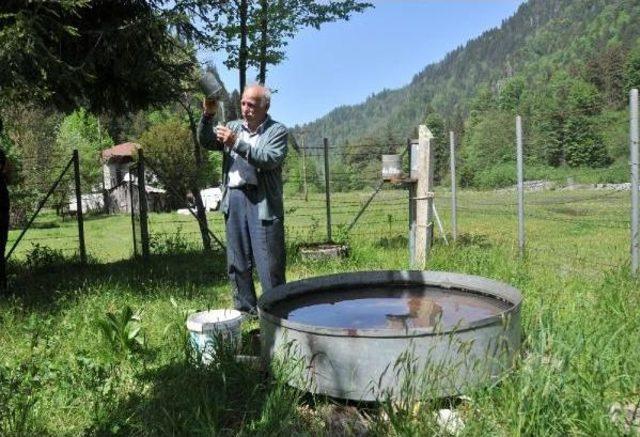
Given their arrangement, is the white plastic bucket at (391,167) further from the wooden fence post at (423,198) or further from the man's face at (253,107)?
the man's face at (253,107)

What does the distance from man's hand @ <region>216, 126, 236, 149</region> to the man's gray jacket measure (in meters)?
0.07

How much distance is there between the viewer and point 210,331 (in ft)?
11.8

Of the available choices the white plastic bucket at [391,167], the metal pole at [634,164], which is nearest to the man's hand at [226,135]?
the white plastic bucket at [391,167]

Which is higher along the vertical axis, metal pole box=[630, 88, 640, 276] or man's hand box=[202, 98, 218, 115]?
man's hand box=[202, 98, 218, 115]

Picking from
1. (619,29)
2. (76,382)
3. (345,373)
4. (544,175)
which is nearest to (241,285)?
(76,382)

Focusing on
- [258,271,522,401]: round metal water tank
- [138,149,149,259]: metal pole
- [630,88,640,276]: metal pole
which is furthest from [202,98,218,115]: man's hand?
[138,149,149,259]: metal pole

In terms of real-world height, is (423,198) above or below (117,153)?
below

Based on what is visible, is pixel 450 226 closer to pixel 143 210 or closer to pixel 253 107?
pixel 143 210

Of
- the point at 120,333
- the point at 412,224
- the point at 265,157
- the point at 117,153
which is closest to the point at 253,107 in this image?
the point at 265,157

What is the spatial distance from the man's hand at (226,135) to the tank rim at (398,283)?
1.09 metres

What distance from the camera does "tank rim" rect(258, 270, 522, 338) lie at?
9.09 ft

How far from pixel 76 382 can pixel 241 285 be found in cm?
148

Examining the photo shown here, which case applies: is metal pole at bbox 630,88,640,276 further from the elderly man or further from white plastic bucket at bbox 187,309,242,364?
white plastic bucket at bbox 187,309,242,364

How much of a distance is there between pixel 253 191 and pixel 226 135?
1.69ft
